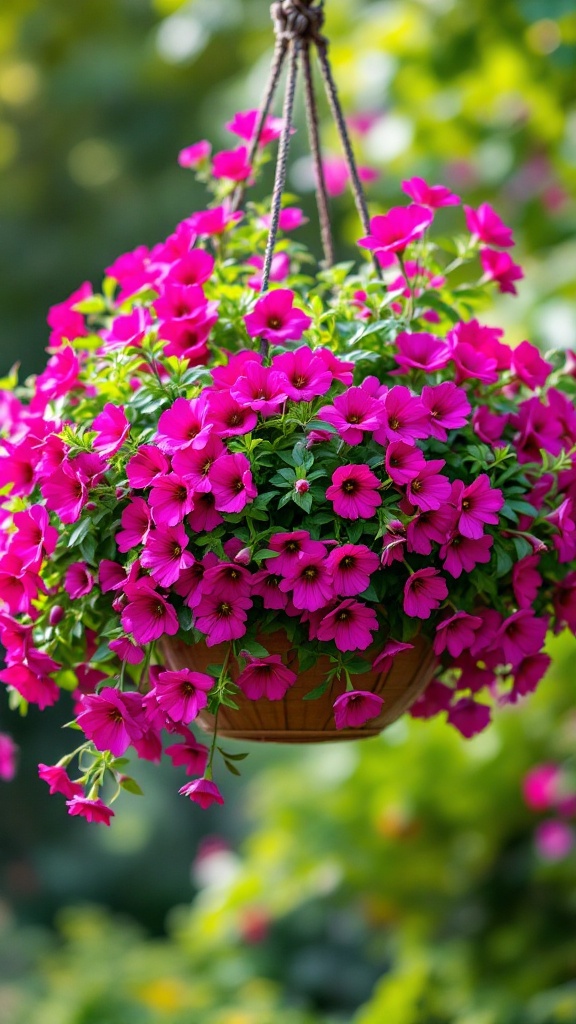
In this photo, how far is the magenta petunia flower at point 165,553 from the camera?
1.00 meters

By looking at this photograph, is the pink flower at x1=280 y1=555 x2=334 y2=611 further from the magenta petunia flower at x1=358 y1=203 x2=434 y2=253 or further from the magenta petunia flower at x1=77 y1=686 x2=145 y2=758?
the magenta petunia flower at x1=358 y1=203 x2=434 y2=253

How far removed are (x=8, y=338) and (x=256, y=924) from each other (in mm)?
5042

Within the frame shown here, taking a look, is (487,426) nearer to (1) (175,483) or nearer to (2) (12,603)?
(1) (175,483)

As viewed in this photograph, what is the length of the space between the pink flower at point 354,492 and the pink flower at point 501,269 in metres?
→ 0.46

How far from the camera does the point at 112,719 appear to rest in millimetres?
1046

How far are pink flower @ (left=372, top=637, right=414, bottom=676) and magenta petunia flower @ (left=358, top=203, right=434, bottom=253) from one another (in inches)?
16.6

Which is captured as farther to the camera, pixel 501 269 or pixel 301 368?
pixel 501 269

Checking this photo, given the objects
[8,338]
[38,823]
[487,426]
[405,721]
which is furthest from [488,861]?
[8,338]

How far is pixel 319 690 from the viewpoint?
3.60 ft

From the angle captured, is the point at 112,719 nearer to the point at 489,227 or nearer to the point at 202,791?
the point at 202,791

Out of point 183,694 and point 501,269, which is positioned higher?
point 501,269

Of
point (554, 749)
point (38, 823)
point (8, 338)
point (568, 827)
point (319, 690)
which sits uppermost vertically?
point (8, 338)

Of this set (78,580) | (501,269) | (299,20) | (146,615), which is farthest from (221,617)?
(299,20)

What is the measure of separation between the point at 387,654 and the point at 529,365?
396 mm
